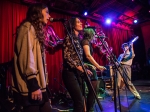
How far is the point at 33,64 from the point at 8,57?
4.97 metres

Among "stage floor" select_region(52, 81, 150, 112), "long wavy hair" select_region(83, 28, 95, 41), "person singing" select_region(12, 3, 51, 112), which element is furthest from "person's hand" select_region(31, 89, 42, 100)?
"stage floor" select_region(52, 81, 150, 112)

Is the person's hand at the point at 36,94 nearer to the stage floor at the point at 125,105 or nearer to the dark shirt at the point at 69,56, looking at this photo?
the dark shirt at the point at 69,56

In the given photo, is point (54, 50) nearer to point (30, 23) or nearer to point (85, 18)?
point (85, 18)

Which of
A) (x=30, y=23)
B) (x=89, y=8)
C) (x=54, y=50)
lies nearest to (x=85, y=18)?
(x=89, y=8)

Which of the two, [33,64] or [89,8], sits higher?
[89,8]

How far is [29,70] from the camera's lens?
132 cm

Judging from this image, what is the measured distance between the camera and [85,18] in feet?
29.0

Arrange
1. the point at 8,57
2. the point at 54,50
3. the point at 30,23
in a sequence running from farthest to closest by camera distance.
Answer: the point at 54,50 → the point at 8,57 → the point at 30,23

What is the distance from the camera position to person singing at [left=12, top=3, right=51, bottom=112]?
1324 mm

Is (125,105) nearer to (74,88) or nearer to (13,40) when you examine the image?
(74,88)

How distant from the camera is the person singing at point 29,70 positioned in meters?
1.32

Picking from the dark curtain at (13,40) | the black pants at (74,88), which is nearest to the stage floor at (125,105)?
the black pants at (74,88)

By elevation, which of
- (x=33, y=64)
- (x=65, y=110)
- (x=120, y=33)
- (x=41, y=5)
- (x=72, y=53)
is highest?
(x=120, y=33)

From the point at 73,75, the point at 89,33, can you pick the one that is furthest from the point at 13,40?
the point at 73,75
